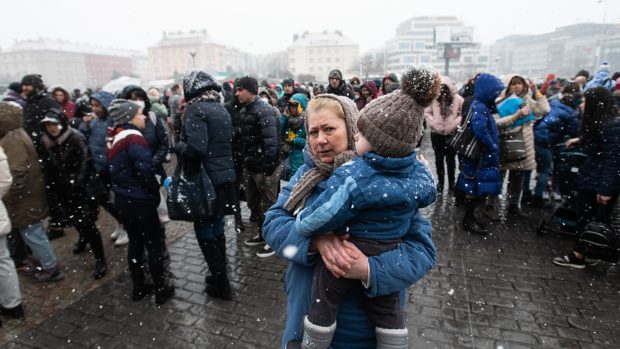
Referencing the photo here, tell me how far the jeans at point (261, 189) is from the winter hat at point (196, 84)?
1.65 meters

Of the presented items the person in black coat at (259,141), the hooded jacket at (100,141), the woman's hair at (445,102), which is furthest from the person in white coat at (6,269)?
the woman's hair at (445,102)

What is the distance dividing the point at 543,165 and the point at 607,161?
251 cm

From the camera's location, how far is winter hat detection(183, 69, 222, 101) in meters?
3.67

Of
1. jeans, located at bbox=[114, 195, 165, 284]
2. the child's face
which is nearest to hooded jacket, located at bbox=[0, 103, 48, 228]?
jeans, located at bbox=[114, 195, 165, 284]

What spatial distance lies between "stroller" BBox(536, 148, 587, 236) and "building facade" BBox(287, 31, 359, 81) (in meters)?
112

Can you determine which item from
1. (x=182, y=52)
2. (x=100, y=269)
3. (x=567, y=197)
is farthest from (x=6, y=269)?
(x=182, y=52)

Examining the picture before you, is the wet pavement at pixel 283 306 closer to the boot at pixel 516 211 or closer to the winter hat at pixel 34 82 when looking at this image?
the boot at pixel 516 211

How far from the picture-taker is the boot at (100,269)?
4.55m

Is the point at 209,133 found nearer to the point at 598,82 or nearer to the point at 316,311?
the point at 316,311

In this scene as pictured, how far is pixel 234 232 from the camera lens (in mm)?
5879

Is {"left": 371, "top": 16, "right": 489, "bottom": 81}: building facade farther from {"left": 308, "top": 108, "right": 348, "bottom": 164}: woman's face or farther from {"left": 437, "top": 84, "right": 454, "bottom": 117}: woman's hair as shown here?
{"left": 308, "top": 108, "right": 348, "bottom": 164}: woman's face

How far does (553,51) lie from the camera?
108062mm

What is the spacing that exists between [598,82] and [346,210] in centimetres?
903

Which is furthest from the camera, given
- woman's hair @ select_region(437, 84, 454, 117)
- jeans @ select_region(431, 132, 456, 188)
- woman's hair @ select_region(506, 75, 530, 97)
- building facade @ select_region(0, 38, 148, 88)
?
building facade @ select_region(0, 38, 148, 88)
